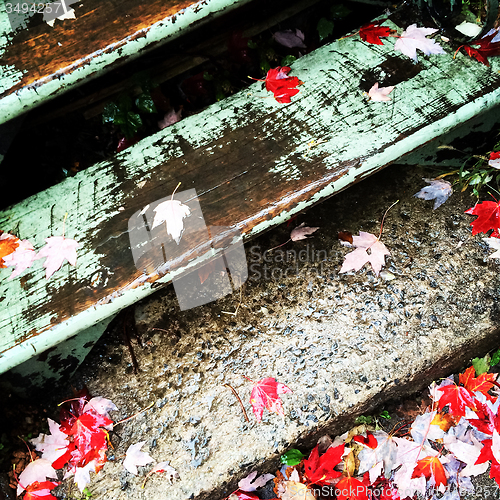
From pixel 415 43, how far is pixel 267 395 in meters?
1.47

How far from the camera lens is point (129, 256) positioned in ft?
3.85

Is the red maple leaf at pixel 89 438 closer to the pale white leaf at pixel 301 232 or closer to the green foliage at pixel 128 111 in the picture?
the pale white leaf at pixel 301 232

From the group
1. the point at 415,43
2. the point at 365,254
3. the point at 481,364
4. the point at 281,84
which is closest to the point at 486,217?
the point at 365,254

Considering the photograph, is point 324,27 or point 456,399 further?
point 324,27

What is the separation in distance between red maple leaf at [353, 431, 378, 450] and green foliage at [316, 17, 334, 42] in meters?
1.83

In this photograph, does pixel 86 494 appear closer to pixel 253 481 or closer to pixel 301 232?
pixel 253 481

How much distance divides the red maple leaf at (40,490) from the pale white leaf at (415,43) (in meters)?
2.09

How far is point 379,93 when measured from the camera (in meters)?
1.30

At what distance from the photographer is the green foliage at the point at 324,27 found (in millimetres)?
1765

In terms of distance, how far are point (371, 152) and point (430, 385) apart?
3.26 ft

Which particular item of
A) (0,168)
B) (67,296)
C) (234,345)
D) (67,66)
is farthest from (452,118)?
(0,168)

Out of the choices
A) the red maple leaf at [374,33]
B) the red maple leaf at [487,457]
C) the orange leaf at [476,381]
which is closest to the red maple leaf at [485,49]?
the red maple leaf at [374,33]

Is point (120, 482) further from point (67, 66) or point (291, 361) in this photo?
point (67, 66)

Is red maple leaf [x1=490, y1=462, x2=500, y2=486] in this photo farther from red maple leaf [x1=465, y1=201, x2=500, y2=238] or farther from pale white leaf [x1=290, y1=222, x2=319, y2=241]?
pale white leaf [x1=290, y1=222, x2=319, y2=241]
